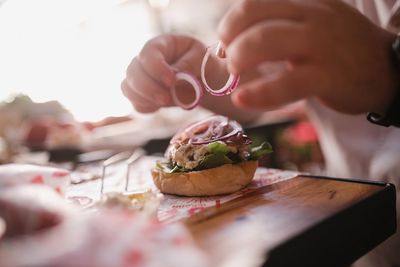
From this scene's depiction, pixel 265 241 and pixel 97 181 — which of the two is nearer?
pixel 265 241

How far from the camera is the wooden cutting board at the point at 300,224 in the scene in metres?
0.84

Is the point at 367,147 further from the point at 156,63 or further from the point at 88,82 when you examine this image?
the point at 88,82

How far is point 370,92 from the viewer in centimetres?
81

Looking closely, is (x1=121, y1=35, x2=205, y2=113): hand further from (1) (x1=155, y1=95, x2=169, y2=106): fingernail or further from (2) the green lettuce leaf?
(2) the green lettuce leaf

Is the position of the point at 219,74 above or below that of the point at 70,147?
above

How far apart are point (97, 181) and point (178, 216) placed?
660 mm

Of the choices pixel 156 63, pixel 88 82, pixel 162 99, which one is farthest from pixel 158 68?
pixel 88 82

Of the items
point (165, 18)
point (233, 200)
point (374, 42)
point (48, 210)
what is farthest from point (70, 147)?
point (165, 18)

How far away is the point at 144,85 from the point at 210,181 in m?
0.49

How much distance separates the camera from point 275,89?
73 cm

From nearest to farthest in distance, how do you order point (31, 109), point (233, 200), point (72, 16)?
point (233, 200), point (31, 109), point (72, 16)

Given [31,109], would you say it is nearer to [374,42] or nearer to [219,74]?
[219,74]

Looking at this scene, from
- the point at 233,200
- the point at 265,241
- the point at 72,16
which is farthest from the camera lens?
the point at 72,16

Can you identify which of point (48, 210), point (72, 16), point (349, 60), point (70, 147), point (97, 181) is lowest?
point (70, 147)
